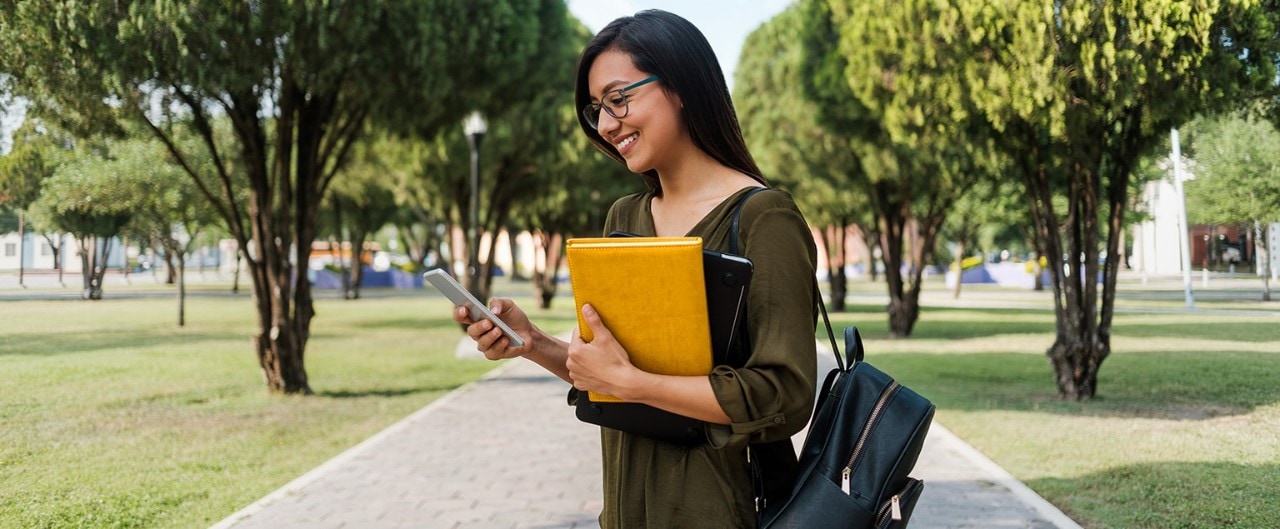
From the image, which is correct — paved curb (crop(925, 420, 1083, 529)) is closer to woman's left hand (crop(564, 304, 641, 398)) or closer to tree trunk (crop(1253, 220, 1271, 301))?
tree trunk (crop(1253, 220, 1271, 301))

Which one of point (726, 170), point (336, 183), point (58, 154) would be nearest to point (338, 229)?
point (336, 183)

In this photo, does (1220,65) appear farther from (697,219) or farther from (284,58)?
(284,58)

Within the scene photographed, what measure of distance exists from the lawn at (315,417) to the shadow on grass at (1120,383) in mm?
31

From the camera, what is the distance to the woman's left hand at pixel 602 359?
1.57 metres

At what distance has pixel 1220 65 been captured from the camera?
26.4 feet

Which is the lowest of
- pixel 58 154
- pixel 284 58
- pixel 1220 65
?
pixel 58 154

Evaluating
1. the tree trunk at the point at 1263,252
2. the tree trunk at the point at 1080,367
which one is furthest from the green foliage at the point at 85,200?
the tree trunk at the point at 1080,367

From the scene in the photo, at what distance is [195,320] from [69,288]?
130 inches

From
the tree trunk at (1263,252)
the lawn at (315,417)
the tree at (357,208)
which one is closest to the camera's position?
the lawn at (315,417)

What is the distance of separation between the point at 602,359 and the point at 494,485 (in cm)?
544

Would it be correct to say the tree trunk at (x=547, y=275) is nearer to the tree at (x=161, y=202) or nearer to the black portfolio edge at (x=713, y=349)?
the tree at (x=161, y=202)

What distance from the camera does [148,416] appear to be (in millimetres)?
7504

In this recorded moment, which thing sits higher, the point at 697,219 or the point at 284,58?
the point at 284,58

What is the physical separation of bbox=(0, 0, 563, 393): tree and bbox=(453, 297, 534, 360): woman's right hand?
5.93m
